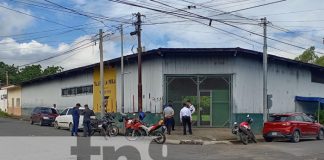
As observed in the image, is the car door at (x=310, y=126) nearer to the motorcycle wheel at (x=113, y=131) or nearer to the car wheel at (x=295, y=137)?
the car wheel at (x=295, y=137)

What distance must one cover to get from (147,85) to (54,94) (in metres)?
21.4

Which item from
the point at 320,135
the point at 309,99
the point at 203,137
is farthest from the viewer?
the point at 309,99

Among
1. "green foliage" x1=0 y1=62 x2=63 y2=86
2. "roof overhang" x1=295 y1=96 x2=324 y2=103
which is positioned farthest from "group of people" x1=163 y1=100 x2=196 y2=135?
"green foliage" x1=0 y1=62 x2=63 y2=86

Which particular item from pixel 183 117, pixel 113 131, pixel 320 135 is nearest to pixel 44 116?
pixel 113 131

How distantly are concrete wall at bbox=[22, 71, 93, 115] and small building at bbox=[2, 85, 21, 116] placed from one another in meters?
2.17

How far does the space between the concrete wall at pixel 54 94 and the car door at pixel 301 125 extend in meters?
20.4

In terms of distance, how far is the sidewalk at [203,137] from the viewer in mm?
22562

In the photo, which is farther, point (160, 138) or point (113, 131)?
point (113, 131)

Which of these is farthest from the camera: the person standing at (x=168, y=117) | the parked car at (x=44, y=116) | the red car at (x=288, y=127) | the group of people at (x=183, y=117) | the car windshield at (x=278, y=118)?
the parked car at (x=44, y=116)

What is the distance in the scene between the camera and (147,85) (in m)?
31.8

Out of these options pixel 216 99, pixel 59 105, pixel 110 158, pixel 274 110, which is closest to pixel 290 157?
pixel 110 158

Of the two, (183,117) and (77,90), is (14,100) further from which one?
(183,117)

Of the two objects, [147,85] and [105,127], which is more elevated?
[147,85]

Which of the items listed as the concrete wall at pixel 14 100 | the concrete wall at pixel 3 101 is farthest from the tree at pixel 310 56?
the concrete wall at pixel 3 101
